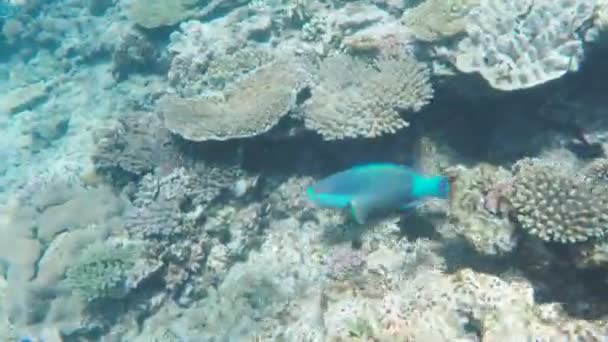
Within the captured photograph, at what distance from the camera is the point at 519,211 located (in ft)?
12.7

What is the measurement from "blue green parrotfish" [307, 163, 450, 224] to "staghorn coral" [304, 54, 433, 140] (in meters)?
1.15

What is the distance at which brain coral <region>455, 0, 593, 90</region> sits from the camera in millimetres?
4789

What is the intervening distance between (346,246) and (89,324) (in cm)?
320

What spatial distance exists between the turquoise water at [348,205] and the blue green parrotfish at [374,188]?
0.30ft

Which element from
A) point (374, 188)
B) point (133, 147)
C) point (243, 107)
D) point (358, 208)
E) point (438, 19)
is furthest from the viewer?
point (133, 147)

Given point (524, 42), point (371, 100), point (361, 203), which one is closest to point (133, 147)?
point (371, 100)

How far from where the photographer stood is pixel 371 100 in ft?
17.0

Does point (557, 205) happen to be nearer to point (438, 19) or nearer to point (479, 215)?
point (479, 215)

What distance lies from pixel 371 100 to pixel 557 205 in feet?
6.57

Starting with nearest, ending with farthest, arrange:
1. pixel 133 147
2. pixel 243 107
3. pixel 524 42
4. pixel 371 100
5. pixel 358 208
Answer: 1. pixel 358 208
2. pixel 524 42
3. pixel 371 100
4. pixel 243 107
5. pixel 133 147

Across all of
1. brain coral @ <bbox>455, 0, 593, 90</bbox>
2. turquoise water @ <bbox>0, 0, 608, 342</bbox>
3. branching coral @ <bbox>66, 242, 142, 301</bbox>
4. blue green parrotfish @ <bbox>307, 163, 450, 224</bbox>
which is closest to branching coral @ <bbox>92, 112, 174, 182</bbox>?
turquoise water @ <bbox>0, 0, 608, 342</bbox>

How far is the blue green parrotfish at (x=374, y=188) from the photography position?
3.93 meters

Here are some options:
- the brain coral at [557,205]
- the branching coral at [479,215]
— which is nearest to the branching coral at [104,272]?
the branching coral at [479,215]

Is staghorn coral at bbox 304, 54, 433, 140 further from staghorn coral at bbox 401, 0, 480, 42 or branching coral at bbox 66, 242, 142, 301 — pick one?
branching coral at bbox 66, 242, 142, 301
